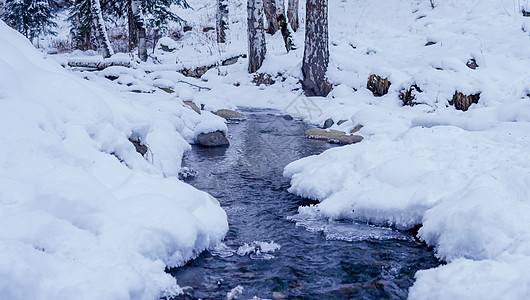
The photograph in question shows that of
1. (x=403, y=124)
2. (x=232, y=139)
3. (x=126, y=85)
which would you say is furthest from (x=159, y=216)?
(x=126, y=85)

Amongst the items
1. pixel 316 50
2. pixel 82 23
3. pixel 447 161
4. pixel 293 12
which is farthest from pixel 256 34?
pixel 447 161

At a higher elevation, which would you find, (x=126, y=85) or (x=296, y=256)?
(x=126, y=85)

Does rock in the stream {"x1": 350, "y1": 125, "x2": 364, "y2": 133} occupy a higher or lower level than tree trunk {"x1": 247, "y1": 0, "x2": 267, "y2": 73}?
lower

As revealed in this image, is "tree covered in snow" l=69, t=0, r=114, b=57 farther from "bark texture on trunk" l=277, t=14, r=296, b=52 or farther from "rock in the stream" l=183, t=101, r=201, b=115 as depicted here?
"rock in the stream" l=183, t=101, r=201, b=115

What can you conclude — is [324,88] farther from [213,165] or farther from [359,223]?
[359,223]

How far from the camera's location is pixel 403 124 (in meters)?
7.46

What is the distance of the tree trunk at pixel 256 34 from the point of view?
490 inches

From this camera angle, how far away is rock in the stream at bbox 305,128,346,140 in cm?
770

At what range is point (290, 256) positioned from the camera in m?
3.30

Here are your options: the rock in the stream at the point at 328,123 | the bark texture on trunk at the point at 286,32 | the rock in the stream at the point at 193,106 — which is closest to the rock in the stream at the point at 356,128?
the rock in the stream at the point at 328,123

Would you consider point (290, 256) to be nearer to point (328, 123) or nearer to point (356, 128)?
point (356, 128)

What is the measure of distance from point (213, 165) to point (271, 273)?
3.24 metres

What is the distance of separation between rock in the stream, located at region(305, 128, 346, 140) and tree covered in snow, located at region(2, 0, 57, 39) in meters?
16.0

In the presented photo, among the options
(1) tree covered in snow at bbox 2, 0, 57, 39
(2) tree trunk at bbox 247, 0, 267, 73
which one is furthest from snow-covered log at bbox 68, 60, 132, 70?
(1) tree covered in snow at bbox 2, 0, 57, 39
